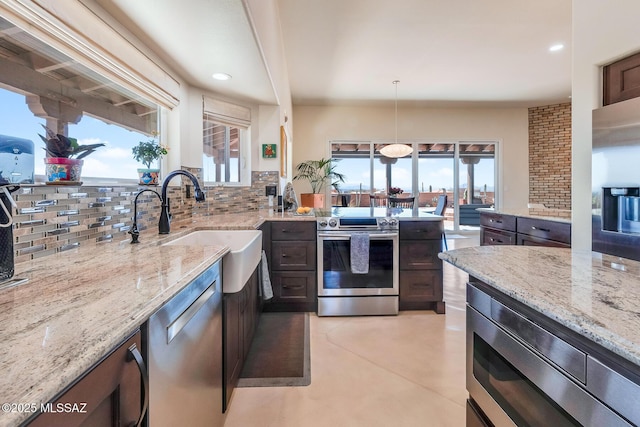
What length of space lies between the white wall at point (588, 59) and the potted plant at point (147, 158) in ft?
8.98

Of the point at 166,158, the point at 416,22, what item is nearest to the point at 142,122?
the point at 166,158

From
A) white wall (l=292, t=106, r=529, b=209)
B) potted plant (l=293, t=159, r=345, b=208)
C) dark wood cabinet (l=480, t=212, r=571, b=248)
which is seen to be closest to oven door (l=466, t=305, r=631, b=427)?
dark wood cabinet (l=480, t=212, r=571, b=248)

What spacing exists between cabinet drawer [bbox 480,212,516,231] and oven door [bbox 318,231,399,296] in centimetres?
126

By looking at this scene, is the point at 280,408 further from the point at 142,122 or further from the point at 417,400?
the point at 142,122

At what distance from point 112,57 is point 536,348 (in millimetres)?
2224

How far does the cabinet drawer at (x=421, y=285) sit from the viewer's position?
2809 millimetres

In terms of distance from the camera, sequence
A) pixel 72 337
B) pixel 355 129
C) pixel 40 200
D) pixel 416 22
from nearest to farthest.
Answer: pixel 72 337 < pixel 40 200 < pixel 416 22 < pixel 355 129

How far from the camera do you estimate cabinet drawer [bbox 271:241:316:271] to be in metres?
2.76

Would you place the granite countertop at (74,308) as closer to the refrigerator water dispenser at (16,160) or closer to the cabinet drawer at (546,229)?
the refrigerator water dispenser at (16,160)

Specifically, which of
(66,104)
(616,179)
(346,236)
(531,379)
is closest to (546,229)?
(616,179)

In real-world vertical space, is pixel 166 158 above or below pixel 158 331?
above

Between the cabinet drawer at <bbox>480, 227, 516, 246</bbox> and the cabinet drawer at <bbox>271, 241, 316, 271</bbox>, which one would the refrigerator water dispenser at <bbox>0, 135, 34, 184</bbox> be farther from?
the cabinet drawer at <bbox>480, 227, 516, 246</bbox>

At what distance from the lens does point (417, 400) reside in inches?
65.6

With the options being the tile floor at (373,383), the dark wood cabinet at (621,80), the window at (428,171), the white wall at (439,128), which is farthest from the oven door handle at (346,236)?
the window at (428,171)
